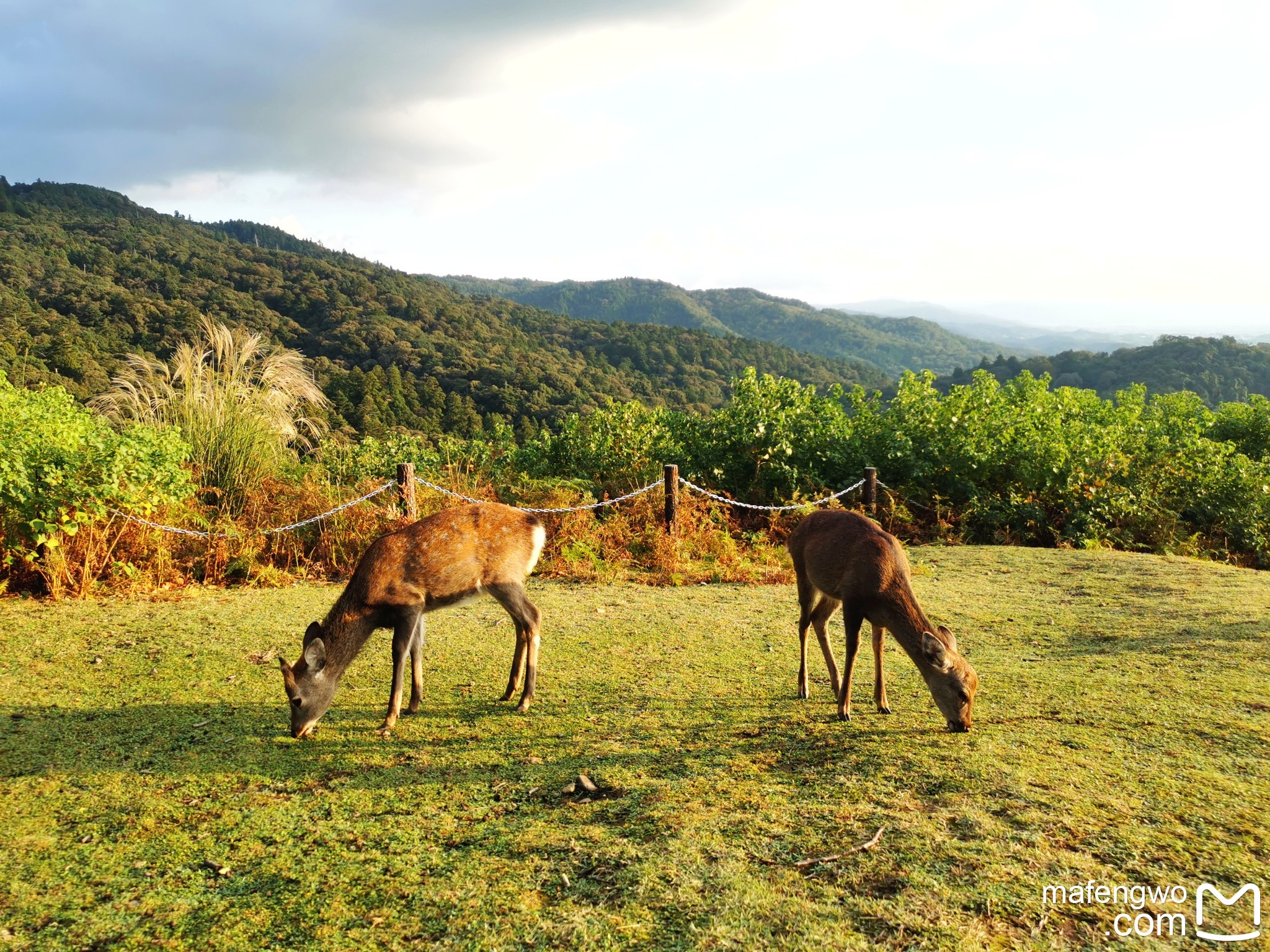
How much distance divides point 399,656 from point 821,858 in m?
2.76

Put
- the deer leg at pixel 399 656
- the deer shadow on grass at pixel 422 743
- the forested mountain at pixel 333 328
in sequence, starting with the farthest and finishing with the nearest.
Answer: the forested mountain at pixel 333 328 → the deer leg at pixel 399 656 → the deer shadow on grass at pixel 422 743

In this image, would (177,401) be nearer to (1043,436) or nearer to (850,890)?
(850,890)

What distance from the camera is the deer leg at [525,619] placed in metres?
4.91

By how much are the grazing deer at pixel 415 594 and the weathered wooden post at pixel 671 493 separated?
520 cm

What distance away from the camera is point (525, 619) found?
4980 mm

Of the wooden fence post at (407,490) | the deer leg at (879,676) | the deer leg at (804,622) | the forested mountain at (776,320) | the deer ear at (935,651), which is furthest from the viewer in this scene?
the forested mountain at (776,320)

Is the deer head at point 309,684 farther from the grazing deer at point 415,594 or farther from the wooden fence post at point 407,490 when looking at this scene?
the wooden fence post at point 407,490

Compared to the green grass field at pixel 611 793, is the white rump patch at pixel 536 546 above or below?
above

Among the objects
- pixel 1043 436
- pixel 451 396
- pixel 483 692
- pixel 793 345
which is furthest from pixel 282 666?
pixel 793 345

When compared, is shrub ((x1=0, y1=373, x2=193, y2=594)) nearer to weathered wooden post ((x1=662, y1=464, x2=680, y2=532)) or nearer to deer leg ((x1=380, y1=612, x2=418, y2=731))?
deer leg ((x1=380, y1=612, x2=418, y2=731))

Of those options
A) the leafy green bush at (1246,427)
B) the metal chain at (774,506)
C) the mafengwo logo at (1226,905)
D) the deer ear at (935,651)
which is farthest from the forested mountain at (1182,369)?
the mafengwo logo at (1226,905)

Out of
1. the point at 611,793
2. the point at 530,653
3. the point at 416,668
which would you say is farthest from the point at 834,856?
the point at 416,668

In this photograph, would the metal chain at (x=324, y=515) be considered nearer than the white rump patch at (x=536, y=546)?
No

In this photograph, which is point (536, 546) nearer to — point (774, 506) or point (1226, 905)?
point (1226, 905)
